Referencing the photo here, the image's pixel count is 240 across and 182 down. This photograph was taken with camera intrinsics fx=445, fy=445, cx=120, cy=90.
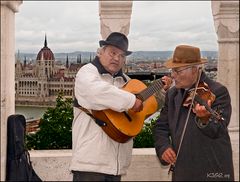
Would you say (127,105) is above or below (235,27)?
below

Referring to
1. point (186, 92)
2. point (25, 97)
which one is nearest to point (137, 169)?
point (186, 92)

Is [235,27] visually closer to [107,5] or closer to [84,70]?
[107,5]

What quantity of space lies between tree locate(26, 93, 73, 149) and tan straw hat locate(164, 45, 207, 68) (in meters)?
6.56

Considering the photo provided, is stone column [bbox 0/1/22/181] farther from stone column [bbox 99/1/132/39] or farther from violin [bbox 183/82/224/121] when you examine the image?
violin [bbox 183/82/224/121]

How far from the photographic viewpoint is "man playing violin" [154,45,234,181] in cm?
275

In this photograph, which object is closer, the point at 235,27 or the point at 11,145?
the point at 11,145

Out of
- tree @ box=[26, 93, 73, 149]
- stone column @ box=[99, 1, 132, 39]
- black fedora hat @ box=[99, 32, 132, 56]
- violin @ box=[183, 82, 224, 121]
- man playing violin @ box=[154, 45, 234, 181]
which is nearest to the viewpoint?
violin @ box=[183, 82, 224, 121]

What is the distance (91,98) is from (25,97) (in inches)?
1397

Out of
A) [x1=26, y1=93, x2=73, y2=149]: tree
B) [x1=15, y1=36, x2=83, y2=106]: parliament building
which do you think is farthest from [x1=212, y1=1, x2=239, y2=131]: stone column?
[x1=15, y1=36, x2=83, y2=106]: parliament building

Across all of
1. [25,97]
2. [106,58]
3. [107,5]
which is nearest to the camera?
[106,58]

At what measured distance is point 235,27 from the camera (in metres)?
3.91

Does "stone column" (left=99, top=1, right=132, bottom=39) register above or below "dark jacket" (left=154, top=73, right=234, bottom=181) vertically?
above

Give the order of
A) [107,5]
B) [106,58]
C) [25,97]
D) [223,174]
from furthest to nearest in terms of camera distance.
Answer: [25,97]
[107,5]
[106,58]
[223,174]

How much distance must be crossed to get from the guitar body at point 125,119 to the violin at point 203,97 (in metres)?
0.36
